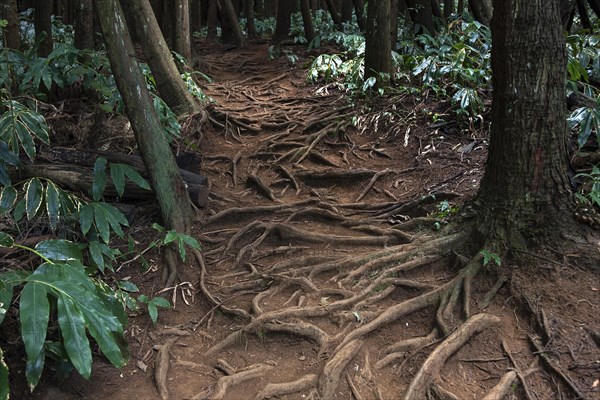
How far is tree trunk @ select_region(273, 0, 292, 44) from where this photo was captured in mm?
14438

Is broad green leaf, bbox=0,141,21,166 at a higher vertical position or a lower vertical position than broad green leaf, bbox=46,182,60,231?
higher

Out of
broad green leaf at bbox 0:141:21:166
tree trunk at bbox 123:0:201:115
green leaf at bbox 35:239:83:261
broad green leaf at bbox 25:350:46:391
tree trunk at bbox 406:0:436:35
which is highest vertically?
tree trunk at bbox 406:0:436:35

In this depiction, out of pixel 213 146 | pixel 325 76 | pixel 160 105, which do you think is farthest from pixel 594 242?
pixel 325 76

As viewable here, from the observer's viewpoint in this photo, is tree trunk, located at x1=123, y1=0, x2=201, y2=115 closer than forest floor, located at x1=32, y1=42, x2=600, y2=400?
No

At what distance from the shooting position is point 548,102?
424 centimetres

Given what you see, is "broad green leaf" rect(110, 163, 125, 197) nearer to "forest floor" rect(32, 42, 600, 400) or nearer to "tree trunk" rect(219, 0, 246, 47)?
"forest floor" rect(32, 42, 600, 400)

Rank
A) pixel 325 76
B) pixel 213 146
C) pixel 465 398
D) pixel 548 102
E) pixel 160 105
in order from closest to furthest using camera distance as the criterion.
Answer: pixel 465 398, pixel 548 102, pixel 160 105, pixel 213 146, pixel 325 76

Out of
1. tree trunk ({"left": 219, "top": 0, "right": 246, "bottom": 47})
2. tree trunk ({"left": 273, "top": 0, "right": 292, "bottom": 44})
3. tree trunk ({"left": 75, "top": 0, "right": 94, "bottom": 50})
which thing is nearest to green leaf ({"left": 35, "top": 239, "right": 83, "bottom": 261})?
tree trunk ({"left": 75, "top": 0, "right": 94, "bottom": 50})

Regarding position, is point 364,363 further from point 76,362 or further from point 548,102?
point 548,102

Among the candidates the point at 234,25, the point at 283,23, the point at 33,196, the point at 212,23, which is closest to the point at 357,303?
the point at 33,196

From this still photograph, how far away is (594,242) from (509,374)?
1.33 meters

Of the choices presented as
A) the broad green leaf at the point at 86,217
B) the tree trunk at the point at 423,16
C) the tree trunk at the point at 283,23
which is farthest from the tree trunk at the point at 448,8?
the broad green leaf at the point at 86,217

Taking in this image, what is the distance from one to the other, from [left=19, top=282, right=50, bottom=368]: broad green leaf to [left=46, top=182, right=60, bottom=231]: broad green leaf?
60.5 inches

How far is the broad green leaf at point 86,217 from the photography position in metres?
4.38
